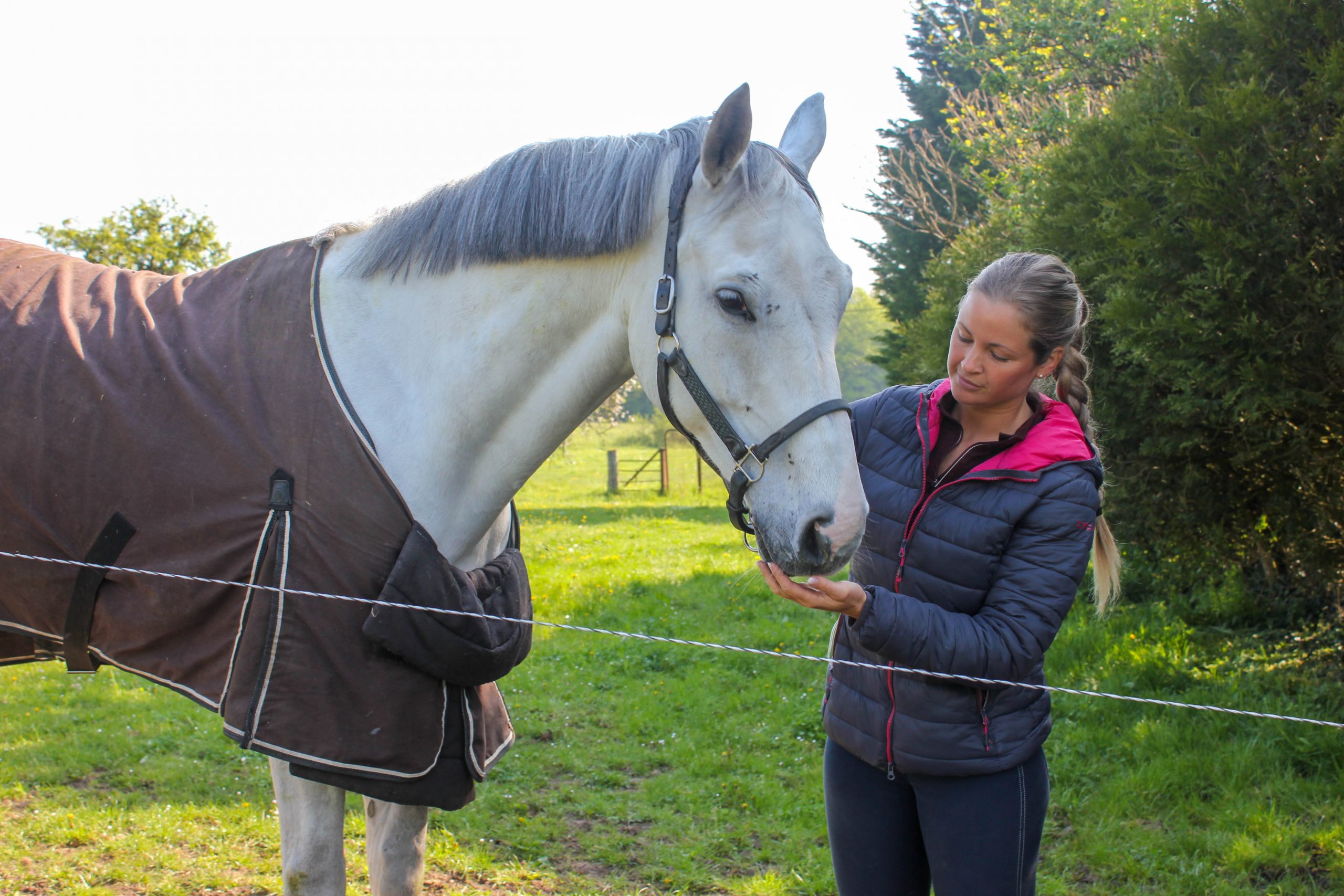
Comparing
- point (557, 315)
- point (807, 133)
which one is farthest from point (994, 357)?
point (557, 315)

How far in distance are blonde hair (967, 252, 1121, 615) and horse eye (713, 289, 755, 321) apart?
18.8 inches

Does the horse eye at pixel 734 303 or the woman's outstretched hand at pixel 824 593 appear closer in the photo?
the woman's outstretched hand at pixel 824 593

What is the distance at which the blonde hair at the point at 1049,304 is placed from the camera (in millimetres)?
1707

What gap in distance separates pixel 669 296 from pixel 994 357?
665 mm

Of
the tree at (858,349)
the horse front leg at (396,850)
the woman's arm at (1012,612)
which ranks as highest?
the tree at (858,349)

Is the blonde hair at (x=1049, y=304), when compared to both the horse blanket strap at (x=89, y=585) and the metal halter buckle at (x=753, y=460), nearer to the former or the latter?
the metal halter buckle at (x=753, y=460)

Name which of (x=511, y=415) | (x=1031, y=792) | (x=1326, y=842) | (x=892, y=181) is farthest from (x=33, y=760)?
(x=892, y=181)

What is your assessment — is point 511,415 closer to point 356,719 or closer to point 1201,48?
point 356,719

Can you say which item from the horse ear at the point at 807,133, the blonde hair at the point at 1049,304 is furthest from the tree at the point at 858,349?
the blonde hair at the point at 1049,304

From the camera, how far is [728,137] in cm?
172

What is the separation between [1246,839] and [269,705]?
3.41 m

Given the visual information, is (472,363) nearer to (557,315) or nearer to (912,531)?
(557,315)

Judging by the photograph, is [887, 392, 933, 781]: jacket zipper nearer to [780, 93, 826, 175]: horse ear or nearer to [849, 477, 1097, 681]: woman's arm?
[849, 477, 1097, 681]: woman's arm

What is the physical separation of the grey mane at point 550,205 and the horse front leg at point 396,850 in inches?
52.5
